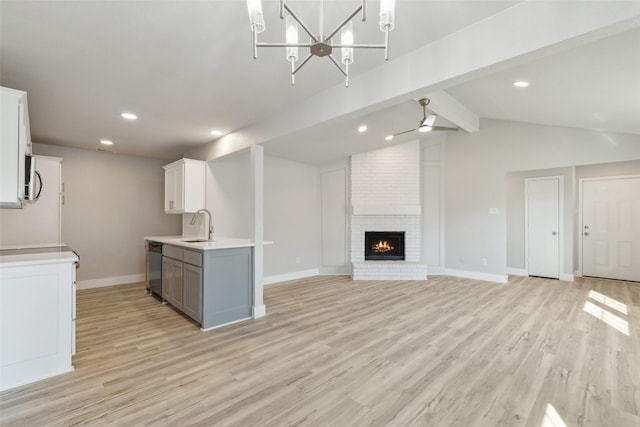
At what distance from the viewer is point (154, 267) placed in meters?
4.54

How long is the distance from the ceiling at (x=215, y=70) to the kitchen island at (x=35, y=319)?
1.61 metres

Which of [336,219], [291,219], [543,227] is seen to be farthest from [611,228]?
[291,219]

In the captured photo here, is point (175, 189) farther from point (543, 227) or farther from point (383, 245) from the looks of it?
point (543, 227)

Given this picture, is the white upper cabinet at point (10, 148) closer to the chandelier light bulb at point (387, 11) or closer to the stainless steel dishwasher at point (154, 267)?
the stainless steel dishwasher at point (154, 267)

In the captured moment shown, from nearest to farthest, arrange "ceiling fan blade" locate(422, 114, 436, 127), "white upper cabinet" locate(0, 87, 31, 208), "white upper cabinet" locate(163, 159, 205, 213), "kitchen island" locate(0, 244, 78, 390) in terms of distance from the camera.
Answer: "white upper cabinet" locate(0, 87, 31, 208)
"kitchen island" locate(0, 244, 78, 390)
"ceiling fan blade" locate(422, 114, 436, 127)
"white upper cabinet" locate(163, 159, 205, 213)

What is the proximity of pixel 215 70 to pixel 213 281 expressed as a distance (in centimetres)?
222

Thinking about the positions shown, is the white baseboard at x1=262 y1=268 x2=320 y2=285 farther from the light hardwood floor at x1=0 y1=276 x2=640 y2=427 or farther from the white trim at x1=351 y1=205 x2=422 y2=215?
the white trim at x1=351 y1=205 x2=422 y2=215

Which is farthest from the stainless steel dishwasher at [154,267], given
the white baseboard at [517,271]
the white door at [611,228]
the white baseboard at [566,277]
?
the white door at [611,228]

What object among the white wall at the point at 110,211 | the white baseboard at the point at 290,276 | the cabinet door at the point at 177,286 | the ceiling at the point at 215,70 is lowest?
the white baseboard at the point at 290,276

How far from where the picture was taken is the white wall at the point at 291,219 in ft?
18.3

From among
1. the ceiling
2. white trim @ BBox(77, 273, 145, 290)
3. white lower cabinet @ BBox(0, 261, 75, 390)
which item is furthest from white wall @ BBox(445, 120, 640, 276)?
white trim @ BBox(77, 273, 145, 290)

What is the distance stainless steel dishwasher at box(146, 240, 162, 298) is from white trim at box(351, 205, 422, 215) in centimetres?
374

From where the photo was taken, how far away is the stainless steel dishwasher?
4.36 meters

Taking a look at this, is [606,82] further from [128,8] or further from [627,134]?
[128,8]
